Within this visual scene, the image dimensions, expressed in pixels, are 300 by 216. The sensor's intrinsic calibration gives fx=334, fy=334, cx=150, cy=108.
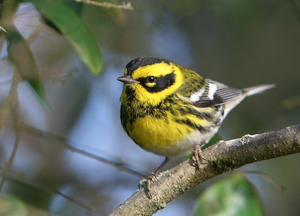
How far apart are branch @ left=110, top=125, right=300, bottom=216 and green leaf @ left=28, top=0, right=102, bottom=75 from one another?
955 mm

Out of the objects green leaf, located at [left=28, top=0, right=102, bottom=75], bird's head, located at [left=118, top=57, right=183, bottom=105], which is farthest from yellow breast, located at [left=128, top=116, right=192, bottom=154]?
green leaf, located at [left=28, top=0, right=102, bottom=75]

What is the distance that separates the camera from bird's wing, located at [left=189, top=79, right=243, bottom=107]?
3424 millimetres

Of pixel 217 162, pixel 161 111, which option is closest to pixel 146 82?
pixel 161 111

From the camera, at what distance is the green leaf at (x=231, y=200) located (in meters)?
2.68

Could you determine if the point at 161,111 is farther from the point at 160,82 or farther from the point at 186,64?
the point at 186,64

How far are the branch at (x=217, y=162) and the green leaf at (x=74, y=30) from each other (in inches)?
37.6

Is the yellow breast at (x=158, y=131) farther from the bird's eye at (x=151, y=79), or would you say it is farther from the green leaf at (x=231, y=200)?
the green leaf at (x=231, y=200)

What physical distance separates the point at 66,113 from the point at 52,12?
275cm

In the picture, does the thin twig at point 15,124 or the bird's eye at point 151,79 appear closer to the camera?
the thin twig at point 15,124

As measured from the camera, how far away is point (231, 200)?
281cm

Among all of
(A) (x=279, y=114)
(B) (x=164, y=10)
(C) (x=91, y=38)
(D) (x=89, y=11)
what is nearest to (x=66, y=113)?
(D) (x=89, y=11)

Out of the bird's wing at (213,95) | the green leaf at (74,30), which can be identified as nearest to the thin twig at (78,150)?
the bird's wing at (213,95)

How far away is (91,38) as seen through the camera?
255cm

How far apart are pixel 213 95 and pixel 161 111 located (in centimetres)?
97
